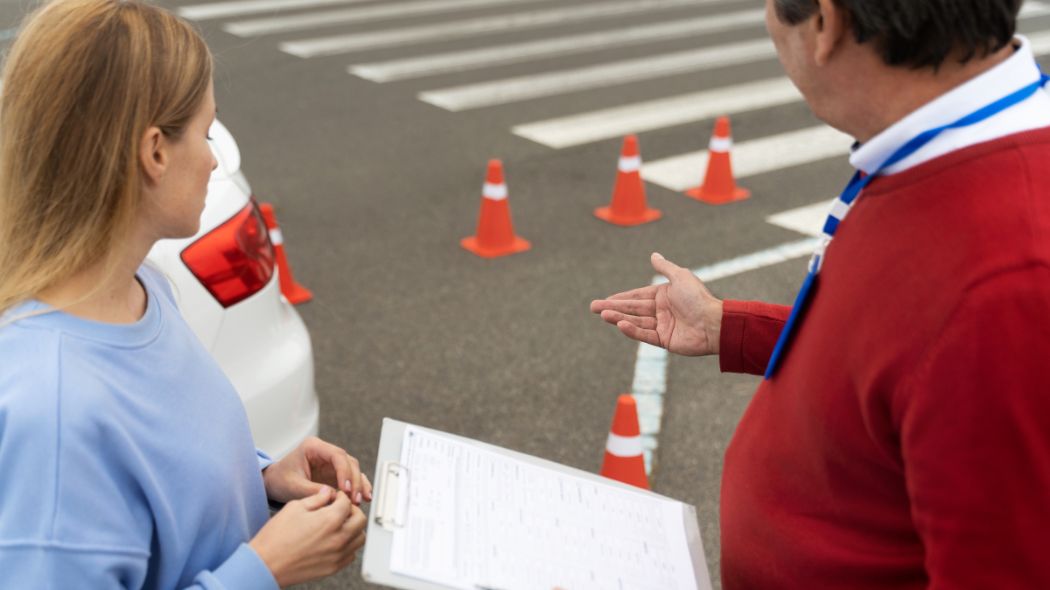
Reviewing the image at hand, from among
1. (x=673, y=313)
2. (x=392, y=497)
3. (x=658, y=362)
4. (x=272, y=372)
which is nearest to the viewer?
(x=392, y=497)

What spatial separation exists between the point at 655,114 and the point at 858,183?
27.1ft

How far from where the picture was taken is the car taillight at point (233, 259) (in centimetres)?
348

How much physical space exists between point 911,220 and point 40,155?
121 centimetres

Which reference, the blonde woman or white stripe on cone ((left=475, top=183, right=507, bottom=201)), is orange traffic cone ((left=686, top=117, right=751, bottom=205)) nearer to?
white stripe on cone ((left=475, top=183, right=507, bottom=201))

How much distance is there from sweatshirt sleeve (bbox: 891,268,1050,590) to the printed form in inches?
23.2

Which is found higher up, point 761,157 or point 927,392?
point 927,392

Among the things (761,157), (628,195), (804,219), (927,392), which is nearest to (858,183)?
(927,392)

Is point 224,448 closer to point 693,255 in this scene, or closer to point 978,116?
point 978,116

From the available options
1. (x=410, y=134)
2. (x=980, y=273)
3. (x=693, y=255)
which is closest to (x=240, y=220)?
(x=980, y=273)

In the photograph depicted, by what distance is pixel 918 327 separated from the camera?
1.58m

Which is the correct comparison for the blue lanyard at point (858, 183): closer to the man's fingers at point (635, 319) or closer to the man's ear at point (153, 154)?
the man's fingers at point (635, 319)

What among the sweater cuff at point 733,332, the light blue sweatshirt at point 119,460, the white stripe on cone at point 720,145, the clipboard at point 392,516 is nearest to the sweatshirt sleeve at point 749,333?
the sweater cuff at point 733,332

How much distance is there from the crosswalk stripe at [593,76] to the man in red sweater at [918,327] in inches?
333

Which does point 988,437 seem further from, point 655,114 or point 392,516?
point 655,114
